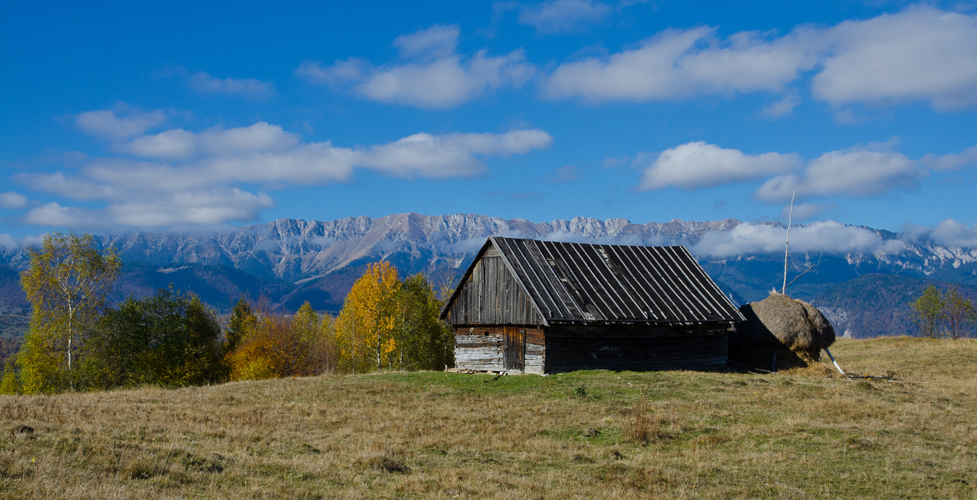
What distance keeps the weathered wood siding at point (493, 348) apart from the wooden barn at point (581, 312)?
50 millimetres

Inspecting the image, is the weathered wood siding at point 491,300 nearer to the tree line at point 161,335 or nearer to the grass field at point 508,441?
the grass field at point 508,441

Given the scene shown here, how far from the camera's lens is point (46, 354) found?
140 feet

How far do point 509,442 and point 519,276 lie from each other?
15.3 metres

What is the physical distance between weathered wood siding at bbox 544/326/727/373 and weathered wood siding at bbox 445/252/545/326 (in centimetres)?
197

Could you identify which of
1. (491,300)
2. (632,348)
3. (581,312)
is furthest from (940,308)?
(491,300)

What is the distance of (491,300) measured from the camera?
3178 cm

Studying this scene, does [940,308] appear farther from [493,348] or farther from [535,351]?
[535,351]

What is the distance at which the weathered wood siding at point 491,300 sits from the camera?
96.0ft

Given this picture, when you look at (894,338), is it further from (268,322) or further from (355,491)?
(268,322)

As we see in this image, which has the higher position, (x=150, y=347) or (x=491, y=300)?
(x=491, y=300)

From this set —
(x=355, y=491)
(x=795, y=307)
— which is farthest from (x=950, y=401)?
(x=355, y=491)

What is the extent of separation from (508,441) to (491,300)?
17.2 m

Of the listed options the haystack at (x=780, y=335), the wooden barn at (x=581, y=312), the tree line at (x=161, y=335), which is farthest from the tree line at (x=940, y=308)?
the tree line at (x=161, y=335)

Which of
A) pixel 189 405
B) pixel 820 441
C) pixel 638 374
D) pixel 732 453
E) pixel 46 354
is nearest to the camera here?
pixel 732 453
